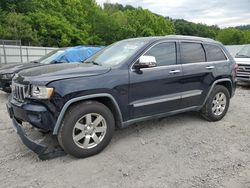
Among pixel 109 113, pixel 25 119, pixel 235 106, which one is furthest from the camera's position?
pixel 235 106

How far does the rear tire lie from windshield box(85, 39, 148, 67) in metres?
1.91

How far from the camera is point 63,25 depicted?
3859 centimetres

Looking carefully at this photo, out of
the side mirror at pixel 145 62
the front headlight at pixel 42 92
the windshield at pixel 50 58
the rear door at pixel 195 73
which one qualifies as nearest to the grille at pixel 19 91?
the front headlight at pixel 42 92

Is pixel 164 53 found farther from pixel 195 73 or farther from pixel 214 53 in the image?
pixel 214 53

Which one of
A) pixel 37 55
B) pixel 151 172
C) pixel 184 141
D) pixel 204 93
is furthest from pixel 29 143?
pixel 37 55

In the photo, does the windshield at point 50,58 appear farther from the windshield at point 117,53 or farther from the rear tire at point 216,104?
the rear tire at point 216,104

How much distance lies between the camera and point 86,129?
4027 mm

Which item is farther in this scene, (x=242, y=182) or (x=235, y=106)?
(x=235, y=106)

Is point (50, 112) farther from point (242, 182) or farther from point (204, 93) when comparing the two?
point (204, 93)

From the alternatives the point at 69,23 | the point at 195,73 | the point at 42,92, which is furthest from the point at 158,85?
the point at 69,23

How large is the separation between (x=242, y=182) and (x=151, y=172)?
112 cm

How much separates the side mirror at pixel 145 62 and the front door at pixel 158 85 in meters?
0.10

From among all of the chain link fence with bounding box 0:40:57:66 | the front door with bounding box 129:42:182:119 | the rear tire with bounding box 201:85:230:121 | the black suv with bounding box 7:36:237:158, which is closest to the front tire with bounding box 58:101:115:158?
the black suv with bounding box 7:36:237:158

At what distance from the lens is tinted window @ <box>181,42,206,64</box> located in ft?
17.0
